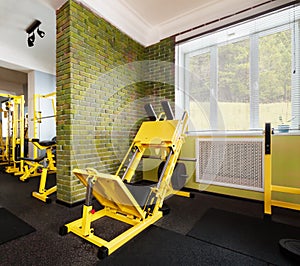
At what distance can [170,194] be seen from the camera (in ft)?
8.72

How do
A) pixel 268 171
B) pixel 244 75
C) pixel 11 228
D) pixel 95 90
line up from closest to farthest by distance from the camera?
pixel 11 228, pixel 268 171, pixel 95 90, pixel 244 75

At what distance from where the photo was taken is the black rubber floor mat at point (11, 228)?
1.54 m

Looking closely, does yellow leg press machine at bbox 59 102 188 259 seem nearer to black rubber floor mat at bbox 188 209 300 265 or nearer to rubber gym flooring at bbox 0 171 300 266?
rubber gym flooring at bbox 0 171 300 266

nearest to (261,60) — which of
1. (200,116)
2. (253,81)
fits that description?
(253,81)

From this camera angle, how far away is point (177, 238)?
5.05ft

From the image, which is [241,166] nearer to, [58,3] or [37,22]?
[58,3]

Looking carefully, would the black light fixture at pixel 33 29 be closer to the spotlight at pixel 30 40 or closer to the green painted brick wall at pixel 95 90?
the spotlight at pixel 30 40

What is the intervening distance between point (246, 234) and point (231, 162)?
3.50 ft

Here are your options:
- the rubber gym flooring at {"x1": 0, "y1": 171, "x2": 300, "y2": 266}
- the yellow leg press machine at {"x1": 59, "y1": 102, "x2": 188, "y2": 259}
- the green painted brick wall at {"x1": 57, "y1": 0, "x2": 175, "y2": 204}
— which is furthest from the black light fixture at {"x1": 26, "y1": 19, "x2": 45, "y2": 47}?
the rubber gym flooring at {"x1": 0, "y1": 171, "x2": 300, "y2": 266}

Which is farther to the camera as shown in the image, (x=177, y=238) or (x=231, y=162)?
(x=231, y=162)

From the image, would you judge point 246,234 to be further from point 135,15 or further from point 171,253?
point 135,15

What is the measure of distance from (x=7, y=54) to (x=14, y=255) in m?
4.35

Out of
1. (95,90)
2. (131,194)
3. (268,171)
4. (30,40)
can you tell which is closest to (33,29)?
(30,40)

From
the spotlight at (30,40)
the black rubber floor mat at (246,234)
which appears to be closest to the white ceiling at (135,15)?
the spotlight at (30,40)
